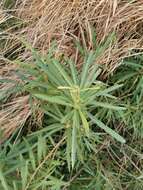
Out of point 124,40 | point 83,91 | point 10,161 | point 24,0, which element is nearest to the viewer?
point 83,91

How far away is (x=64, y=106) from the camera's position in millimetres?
1135

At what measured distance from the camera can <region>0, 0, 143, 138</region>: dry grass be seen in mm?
1248

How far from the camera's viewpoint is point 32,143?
1206mm

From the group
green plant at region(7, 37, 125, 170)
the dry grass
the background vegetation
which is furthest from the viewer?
the dry grass

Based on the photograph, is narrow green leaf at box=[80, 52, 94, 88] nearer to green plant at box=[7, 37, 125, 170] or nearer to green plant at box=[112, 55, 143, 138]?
green plant at box=[7, 37, 125, 170]

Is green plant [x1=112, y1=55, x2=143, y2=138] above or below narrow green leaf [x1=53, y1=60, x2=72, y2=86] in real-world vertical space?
below

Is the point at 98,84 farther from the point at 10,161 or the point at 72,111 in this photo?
the point at 10,161

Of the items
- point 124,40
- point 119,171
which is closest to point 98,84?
point 124,40

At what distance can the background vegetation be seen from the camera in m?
1.14

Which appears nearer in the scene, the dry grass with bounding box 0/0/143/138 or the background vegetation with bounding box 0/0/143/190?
the background vegetation with bounding box 0/0/143/190

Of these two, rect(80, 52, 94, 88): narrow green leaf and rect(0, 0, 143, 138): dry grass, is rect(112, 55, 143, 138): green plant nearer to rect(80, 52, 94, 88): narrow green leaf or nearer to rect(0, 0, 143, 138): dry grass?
rect(0, 0, 143, 138): dry grass

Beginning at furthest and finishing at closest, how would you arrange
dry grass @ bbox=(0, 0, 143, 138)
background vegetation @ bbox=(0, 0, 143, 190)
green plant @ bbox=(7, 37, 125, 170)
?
1. dry grass @ bbox=(0, 0, 143, 138)
2. background vegetation @ bbox=(0, 0, 143, 190)
3. green plant @ bbox=(7, 37, 125, 170)

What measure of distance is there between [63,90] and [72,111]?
0.19 feet

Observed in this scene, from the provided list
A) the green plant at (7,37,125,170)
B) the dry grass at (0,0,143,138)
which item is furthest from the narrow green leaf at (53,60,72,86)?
the dry grass at (0,0,143,138)
